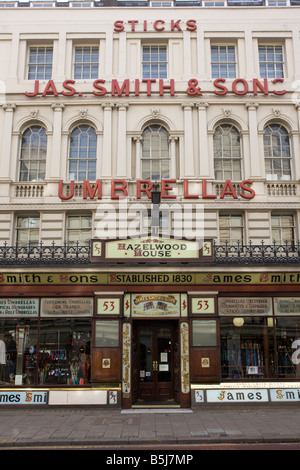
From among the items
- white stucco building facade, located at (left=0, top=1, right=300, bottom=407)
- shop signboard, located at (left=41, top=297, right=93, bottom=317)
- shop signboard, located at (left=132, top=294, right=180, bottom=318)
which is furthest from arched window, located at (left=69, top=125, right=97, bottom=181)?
shop signboard, located at (left=132, top=294, right=180, bottom=318)

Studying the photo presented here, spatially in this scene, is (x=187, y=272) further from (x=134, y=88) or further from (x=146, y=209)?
(x=134, y=88)

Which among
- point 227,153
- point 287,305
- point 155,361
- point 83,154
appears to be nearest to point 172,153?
point 227,153

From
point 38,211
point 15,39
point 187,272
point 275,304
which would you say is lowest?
point 275,304

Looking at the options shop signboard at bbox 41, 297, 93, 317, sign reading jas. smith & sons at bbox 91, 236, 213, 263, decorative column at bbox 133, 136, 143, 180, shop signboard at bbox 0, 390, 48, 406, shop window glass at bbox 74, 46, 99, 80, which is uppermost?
shop window glass at bbox 74, 46, 99, 80

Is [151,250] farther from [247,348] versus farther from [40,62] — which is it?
[40,62]

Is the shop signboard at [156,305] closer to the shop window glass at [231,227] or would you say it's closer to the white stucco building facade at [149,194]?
the white stucco building facade at [149,194]

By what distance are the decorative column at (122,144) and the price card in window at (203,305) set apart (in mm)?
6863

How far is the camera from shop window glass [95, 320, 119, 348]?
13688mm

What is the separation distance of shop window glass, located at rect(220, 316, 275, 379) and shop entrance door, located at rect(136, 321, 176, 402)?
192 cm

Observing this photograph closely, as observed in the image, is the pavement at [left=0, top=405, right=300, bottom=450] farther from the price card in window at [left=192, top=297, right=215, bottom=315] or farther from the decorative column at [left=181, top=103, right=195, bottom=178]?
the decorative column at [left=181, top=103, right=195, bottom=178]

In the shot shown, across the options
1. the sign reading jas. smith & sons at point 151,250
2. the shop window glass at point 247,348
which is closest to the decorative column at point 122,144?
the sign reading jas. smith & sons at point 151,250

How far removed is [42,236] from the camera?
17.1m

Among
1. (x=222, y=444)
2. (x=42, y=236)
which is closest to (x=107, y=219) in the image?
(x=42, y=236)

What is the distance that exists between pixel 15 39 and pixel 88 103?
202 inches
